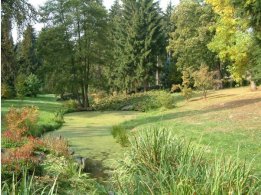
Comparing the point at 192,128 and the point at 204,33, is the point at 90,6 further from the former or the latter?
the point at 192,128

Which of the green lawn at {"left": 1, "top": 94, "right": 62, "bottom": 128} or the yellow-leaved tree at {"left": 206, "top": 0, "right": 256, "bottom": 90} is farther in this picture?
the yellow-leaved tree at {"left": 206, "top": 0, "right": 256, "bottom": 90}

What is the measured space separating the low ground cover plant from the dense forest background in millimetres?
1679

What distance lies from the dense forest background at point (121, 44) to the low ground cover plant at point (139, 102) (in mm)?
1679

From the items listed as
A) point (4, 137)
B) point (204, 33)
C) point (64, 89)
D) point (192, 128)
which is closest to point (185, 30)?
point (204, 33)

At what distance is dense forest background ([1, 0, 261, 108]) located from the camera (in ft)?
53.8

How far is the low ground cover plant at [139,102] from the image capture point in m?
24.5

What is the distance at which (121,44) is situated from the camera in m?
41.4

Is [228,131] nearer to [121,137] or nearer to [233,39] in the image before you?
[121,137]

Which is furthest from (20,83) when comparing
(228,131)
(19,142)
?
(228,131)

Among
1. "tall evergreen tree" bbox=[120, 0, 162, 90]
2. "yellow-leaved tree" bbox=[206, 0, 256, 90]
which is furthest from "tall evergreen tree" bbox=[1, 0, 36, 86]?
"tall evergreen tree" bbox=[120, 0, 162, 90]

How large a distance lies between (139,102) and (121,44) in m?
13.7

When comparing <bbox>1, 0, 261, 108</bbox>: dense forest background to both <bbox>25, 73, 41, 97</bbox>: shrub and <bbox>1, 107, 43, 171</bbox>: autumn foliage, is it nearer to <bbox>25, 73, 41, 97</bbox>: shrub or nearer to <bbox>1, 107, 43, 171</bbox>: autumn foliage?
<bbox>25, 73, 41, 97</bbox>: shrub

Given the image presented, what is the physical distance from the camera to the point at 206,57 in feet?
124

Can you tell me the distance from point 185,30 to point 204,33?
2.66m
